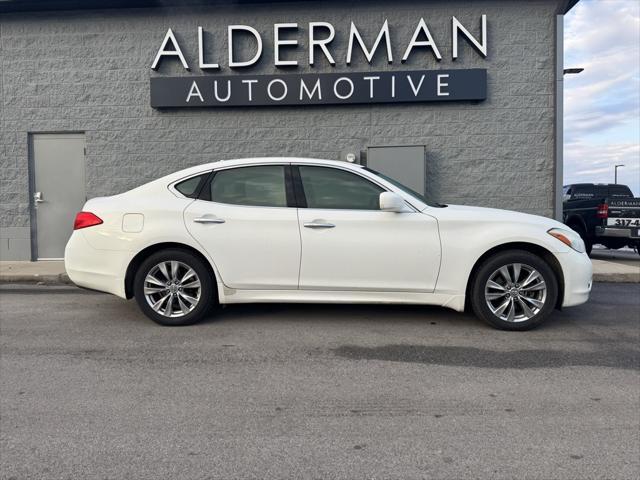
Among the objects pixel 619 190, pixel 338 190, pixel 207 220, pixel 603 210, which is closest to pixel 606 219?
pixel 603 210

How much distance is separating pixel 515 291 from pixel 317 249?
1939 mm

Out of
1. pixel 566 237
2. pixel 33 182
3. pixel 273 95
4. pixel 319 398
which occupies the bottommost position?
pixel 319 398

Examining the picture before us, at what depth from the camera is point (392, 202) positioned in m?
4.88

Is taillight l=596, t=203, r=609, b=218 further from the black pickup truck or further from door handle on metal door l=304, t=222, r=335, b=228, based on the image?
door handle on metal door l=304, t=222, r=335, b=228

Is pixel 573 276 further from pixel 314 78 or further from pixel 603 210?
pixel 603 210

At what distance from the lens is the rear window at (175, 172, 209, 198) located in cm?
526

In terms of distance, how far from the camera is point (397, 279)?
4.96m

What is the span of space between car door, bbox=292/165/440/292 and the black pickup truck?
8.26m

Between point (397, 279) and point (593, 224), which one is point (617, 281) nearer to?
point (593, 224)

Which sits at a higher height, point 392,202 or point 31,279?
point 392,202

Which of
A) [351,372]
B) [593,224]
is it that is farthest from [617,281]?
[351,372]

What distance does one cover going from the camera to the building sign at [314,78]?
31.0ft

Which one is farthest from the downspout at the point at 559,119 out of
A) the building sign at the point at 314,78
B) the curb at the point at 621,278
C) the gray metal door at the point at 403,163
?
the gray metal door at the point at 403,163

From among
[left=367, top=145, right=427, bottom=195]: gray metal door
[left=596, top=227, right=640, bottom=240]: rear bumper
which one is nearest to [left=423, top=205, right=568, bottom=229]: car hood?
[left=367, top=145, right=427, bottom=195]: gray metal door
